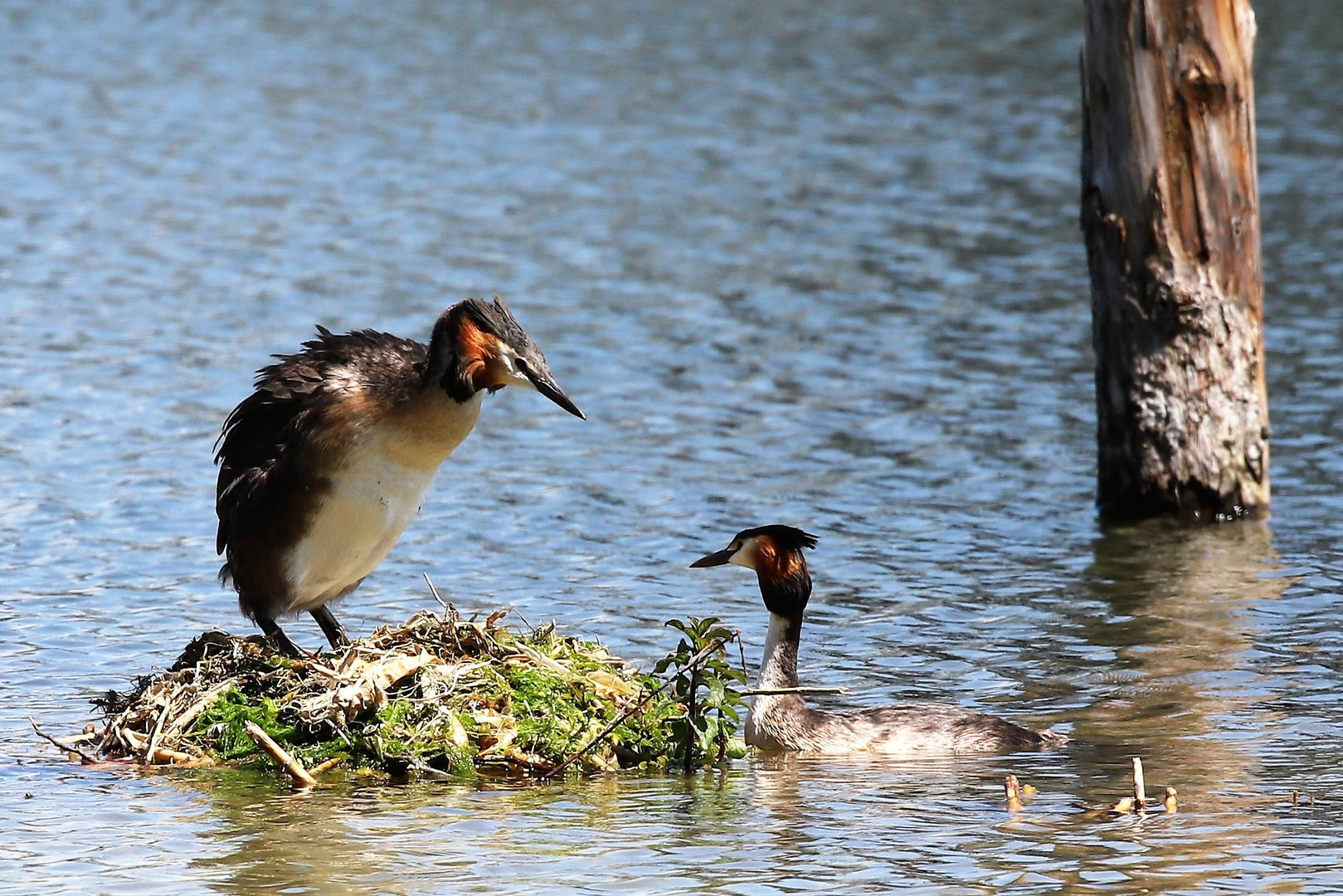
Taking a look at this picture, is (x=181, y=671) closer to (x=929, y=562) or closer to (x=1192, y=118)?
(x=929, y=562)

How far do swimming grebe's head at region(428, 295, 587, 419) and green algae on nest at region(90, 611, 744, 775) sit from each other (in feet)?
3.76

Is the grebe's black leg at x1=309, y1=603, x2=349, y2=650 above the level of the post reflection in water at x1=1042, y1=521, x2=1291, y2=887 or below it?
above

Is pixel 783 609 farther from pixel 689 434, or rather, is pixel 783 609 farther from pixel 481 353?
pixel 689 434

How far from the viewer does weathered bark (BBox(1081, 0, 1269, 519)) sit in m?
12.9

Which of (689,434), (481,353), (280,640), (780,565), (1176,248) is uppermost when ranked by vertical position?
(1176,248)

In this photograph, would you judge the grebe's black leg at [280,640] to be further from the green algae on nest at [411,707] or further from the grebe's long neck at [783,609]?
the grebe's long neck at [783,609]

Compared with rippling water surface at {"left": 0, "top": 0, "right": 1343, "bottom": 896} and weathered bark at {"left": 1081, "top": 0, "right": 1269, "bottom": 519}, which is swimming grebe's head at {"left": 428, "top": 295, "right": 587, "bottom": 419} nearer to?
rippling water surface at {"left": 0, "top": 0, "right": 1343, "bottom": 896}

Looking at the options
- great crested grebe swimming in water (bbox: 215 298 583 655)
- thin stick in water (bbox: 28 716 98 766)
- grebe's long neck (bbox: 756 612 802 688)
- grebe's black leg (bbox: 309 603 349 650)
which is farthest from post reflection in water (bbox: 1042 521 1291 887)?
thin stick in water (bbox: 28 716 98 766)

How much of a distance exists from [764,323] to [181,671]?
11113 mm

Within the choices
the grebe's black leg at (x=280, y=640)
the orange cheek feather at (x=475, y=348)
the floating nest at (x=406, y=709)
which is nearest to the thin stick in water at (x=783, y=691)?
the floating nest at (x=406, y=709)

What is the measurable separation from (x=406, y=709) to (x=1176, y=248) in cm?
633

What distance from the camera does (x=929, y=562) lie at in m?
13.2

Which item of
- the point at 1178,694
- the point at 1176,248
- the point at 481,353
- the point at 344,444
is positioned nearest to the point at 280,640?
the point at 344,444

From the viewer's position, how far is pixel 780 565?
9.75m
